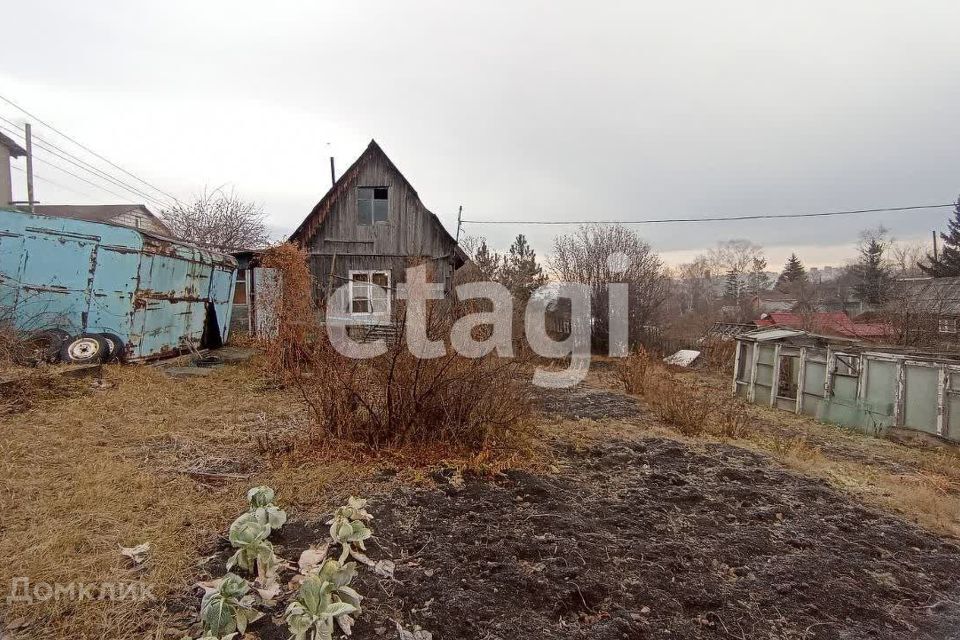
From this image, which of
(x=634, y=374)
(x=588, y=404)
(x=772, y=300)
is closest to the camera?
(x=588, y=404)

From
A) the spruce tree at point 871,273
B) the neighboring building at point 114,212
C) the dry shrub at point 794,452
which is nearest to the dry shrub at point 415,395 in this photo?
the dry shrub at point 794,452

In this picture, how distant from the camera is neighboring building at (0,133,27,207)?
2115 cm

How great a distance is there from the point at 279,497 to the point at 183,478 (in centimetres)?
89

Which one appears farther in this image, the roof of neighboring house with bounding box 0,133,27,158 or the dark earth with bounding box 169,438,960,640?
the roof of neighboring house with bounding box 0,133,27,158

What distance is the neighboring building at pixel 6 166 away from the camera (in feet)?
69.4

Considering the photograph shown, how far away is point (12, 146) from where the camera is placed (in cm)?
2198

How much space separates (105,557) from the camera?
2285 millimetres

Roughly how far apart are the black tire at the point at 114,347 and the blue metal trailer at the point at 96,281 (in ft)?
0.09

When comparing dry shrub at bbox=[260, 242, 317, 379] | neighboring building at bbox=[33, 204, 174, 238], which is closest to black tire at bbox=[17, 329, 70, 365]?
dry shrub at bbox=[260, 242, 317, 379]

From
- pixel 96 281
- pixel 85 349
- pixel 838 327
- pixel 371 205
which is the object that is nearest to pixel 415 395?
pixel 85 349

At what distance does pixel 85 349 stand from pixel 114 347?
388 millimetres

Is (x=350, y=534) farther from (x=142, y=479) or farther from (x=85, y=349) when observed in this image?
(x=85, y=349)

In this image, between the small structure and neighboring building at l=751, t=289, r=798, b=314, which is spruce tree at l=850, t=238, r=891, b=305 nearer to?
neighboring building at l=751, t=289, r=798, b=314

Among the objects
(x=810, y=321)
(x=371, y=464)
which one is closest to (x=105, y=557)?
(x=371, y=464)
